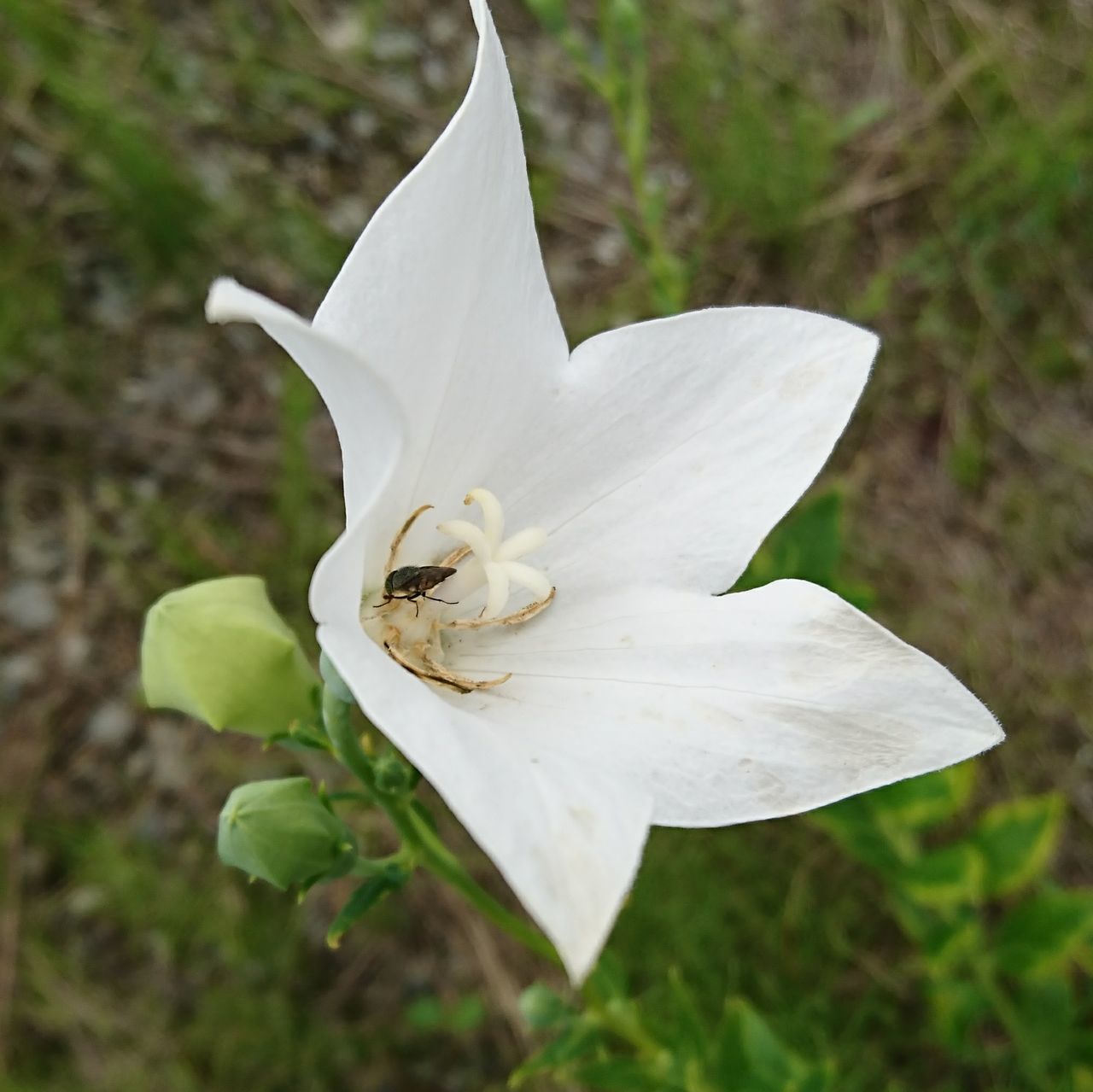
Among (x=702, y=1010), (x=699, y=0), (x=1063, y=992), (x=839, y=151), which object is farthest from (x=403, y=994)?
(x=699, y=0)

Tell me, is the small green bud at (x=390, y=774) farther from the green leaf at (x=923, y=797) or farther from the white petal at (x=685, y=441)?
A: the green leaf at (x=923, y=797)

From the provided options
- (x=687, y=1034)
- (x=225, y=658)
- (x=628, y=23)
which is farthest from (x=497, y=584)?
(x=628, y=23)

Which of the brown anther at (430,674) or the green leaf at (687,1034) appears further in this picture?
the green leaf at (687,1034)

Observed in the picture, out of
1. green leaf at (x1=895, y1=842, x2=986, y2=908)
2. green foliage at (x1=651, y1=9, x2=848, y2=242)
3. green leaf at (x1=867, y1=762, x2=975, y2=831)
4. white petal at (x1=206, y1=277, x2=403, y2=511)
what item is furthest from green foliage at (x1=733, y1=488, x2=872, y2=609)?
green foliage at (x1=651, y1=9, x2=848, y2=242)

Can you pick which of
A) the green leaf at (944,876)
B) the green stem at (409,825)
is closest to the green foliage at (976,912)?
the green leaf at (944,876)

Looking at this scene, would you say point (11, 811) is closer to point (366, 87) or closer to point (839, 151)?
point (366, 87)

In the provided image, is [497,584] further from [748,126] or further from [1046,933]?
[748,126]

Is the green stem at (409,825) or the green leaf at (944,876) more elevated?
the green stem at (409,825)

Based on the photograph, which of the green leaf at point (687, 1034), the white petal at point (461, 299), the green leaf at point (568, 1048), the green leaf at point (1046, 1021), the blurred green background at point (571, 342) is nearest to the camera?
the white petal at point (461, 299)
